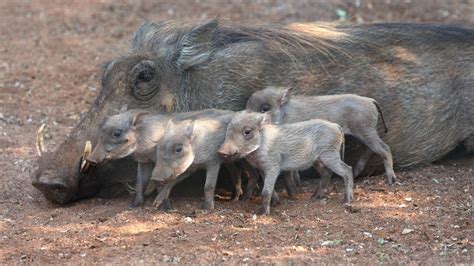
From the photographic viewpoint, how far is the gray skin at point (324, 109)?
19.3 feet

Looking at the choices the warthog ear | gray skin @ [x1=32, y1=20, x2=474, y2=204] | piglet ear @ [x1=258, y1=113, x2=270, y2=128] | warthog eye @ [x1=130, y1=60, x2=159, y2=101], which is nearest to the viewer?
piglet ear @ [x1=258, y1=113, x2=270, y2=128]

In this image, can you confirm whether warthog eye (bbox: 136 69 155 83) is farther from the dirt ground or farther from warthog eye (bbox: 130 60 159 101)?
the dirt ground

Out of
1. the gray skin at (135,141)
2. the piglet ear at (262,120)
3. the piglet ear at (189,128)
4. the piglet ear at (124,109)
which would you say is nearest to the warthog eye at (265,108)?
the piglet ear at (262,120)

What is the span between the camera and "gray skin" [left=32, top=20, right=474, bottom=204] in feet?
19.7

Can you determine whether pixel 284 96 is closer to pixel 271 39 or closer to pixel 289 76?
pixel 289 76

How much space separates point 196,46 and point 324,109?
0.93 m

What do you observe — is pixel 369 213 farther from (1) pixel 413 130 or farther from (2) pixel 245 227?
(1) pixel 413 130

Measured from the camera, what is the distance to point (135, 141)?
5656 mm

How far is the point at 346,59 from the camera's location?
21.1ft

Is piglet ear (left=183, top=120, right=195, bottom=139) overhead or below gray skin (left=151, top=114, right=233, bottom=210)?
overhead

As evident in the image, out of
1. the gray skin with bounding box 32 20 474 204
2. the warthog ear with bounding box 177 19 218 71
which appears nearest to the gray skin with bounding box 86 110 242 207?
the gray skin with bounding box 32 20 474 204

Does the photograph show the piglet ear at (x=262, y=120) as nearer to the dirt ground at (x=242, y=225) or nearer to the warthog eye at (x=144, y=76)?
the dirt ground at (x=242, y=225)

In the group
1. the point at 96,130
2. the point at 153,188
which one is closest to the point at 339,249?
the point at 153,188

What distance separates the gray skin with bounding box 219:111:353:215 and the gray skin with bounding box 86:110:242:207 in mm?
321
